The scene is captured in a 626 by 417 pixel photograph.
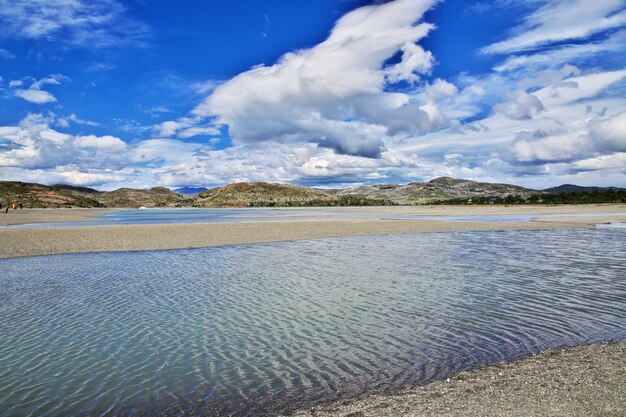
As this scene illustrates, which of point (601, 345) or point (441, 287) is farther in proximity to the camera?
point (441, 287)

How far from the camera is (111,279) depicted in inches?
823

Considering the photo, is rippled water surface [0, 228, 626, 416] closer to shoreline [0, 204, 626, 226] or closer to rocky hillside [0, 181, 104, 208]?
shoreline [0, 204, 626, 226]

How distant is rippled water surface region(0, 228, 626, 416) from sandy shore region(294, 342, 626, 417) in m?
0.68

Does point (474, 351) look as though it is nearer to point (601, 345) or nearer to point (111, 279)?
point (601, 345)

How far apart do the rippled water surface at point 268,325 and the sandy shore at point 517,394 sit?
26.7 inches

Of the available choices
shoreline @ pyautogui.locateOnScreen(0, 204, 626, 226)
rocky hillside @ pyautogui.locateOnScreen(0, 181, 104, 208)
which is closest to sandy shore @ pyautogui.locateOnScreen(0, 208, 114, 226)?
shoreline @ pyautogui.locateOnScreen(0, 204, 626, 226)

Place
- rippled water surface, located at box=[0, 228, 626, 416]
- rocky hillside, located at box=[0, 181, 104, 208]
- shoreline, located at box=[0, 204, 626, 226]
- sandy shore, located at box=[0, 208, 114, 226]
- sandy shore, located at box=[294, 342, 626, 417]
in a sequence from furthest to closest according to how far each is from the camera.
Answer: rocky hillside, located at box=[0, 181, 104, 208]
shoreline, located at box=[0, 204, 626, 226]
sandy shore, located at box=[0, 208, 114, 226]
rippled water surface, located at box=[0, 228, 626, 416]
sandy shore, located at box=[294, 342, 626, 417]

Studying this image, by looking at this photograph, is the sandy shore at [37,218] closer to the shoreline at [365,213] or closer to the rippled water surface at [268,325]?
the shoreline at [365,213]

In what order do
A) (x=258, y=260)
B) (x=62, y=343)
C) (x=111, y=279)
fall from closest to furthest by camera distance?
1. (x=62, y=343)
2. (x=111, y=279)
3. (x=258, y=260)

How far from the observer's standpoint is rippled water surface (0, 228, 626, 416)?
8.84 metres

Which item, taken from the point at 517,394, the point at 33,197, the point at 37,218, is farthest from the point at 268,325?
the point at 33,197

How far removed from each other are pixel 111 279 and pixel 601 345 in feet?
66.3

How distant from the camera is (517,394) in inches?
309

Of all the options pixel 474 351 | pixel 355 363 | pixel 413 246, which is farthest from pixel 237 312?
pixel 413 246
